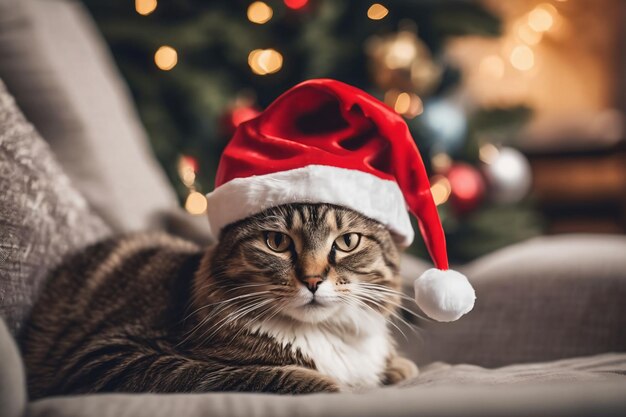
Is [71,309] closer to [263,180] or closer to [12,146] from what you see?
[12,146]

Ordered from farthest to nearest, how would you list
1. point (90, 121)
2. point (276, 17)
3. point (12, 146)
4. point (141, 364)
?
point (276, 17) → point (90, 121) → point (12, 146) → point (141, 364)

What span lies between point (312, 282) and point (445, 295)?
0.19 meters

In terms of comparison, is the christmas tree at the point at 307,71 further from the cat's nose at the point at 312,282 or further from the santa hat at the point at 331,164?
the cat's nose at the point at 312,282

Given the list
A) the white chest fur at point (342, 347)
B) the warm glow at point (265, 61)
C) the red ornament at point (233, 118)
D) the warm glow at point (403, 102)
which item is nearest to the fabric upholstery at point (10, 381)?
the white chest fur at point (342, 347)

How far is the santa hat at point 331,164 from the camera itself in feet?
2.89

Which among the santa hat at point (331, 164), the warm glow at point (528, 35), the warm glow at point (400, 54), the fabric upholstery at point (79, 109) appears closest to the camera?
the santa hat at point (331, 164)

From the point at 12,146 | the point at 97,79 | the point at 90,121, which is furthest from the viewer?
the point at 97,79

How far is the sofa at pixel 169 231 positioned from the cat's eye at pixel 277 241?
0.28m

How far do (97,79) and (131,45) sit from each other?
68cm

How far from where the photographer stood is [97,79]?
1513mm

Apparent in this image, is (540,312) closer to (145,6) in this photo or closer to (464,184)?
(464,184)

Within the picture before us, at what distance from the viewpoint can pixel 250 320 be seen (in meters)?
0.89

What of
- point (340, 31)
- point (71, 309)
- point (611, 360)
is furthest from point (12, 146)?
point (340, 31)

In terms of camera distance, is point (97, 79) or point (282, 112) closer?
point (282, 112)
